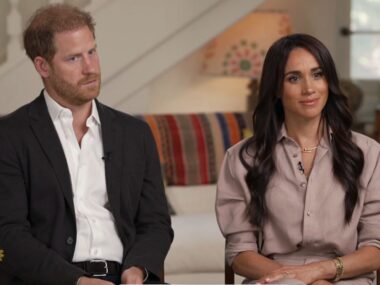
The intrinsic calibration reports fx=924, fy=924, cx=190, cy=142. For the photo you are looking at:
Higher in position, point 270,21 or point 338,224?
point 270,21

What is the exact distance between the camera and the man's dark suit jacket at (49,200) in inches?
95.5

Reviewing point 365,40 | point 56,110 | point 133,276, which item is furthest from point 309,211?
point 365,40

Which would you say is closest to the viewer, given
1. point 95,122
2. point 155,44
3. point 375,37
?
point 95,122

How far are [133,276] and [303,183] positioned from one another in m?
0.53

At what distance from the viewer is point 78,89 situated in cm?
250

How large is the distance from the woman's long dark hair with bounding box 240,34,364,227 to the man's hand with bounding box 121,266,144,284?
0.35m

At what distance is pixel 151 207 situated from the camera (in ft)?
8.61

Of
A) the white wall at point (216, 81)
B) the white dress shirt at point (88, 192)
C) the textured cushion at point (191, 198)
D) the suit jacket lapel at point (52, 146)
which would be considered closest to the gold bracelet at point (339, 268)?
the white dress shirt at point (88, 192)

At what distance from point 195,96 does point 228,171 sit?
3146mm

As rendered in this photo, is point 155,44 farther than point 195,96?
No

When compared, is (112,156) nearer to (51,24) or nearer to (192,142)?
(51,24)

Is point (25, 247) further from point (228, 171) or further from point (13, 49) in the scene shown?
point (13, 49)

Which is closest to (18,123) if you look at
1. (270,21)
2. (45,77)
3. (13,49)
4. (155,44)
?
(45,77)

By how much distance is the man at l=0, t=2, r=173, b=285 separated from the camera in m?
2.46
